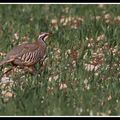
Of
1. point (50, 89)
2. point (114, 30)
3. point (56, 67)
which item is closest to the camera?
point (50, 89)

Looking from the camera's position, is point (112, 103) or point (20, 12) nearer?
point (112, 103)

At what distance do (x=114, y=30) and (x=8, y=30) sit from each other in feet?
7.92

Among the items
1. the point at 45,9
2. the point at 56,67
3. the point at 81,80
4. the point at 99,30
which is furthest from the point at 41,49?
the point at 45,9

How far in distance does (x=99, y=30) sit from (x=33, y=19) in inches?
94.3

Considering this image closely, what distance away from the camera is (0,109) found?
11.5 m

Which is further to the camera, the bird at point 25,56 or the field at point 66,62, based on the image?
the bird at point 25,56

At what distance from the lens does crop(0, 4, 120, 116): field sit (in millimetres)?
11477

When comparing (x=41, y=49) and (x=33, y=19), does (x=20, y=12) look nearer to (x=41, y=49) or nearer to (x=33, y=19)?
(x=33, y=19)

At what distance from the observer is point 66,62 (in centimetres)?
1420

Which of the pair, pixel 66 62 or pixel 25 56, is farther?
pixel 66 62

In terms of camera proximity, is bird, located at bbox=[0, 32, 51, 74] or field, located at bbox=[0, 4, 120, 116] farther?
bird, located at bbox=[0, 32, 51, 74]

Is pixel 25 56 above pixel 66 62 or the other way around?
above

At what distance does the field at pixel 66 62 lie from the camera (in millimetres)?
11477

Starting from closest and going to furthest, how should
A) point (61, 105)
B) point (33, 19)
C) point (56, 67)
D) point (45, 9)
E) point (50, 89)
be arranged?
point (61, 105), point (50, 89), point (56, 67), point (33, 19), point (45, 9)
